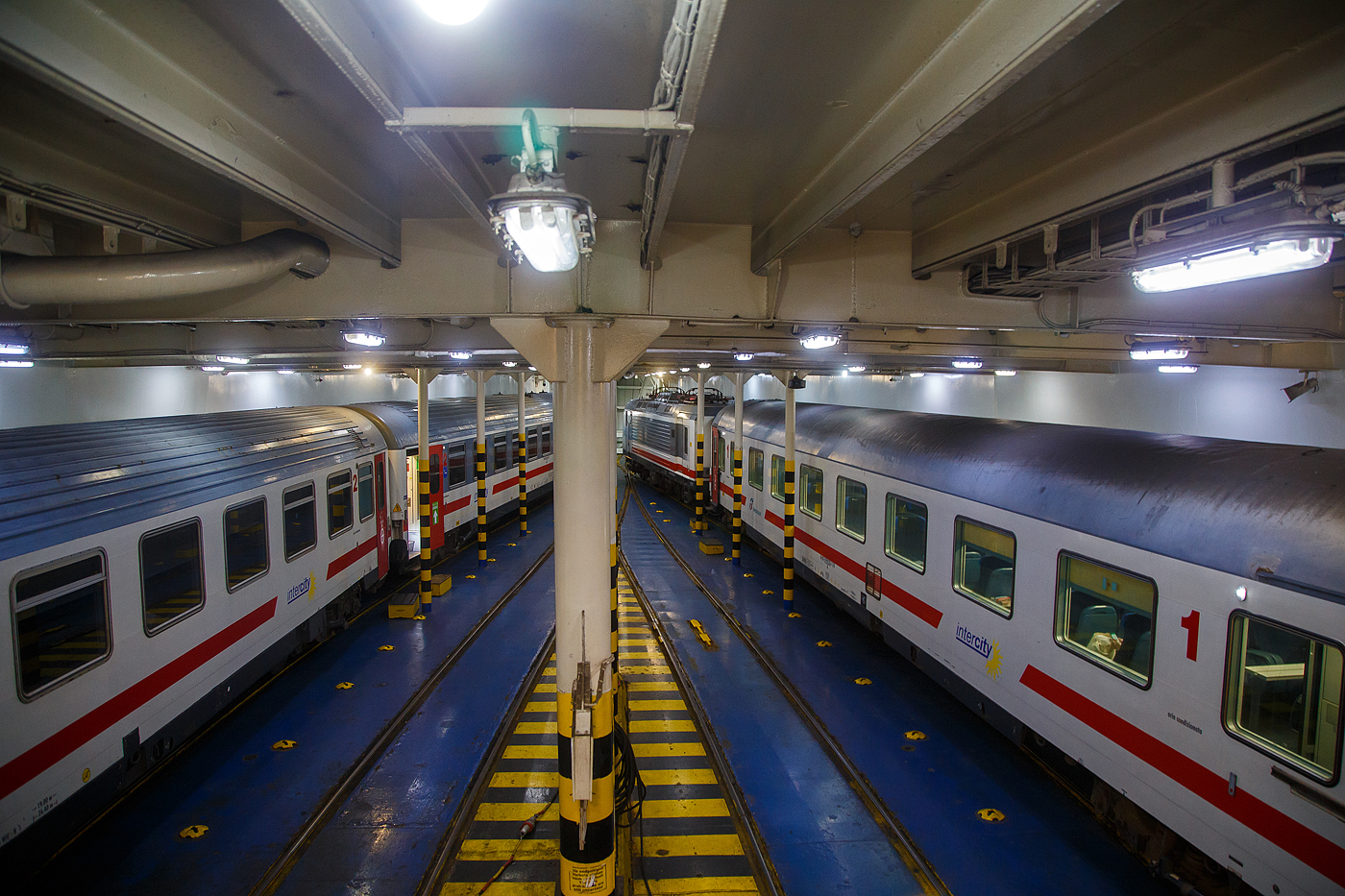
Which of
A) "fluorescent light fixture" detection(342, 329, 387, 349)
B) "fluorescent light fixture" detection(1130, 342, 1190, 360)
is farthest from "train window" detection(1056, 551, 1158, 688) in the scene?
"fluorescent light fixture" detection(342, 329, 387, 349)

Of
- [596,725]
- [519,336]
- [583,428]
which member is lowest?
[596,725]

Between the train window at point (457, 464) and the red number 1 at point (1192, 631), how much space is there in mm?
11534

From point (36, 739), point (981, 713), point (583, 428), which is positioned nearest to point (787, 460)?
point (981, 713)

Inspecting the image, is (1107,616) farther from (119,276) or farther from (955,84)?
(119,276)

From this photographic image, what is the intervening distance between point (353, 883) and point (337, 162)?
4680 millimetres

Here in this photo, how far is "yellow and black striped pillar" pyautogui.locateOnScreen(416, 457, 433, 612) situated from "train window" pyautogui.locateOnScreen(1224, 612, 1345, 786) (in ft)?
30.4

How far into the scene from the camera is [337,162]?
3.28 meters

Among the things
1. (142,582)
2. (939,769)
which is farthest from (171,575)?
(939,769)

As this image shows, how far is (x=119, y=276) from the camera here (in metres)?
3.34

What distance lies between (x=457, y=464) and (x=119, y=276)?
10.0 meters

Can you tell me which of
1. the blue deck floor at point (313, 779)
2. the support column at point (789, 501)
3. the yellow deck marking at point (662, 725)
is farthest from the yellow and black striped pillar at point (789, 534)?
the blue deck floor at point (313, 779)

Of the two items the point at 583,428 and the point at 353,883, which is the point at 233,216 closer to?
the point at 583,428

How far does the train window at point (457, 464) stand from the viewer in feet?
41.7

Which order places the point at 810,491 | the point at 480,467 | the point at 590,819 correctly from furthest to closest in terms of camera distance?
the point at 480,467, the point at 810,491, the point at 590,819
